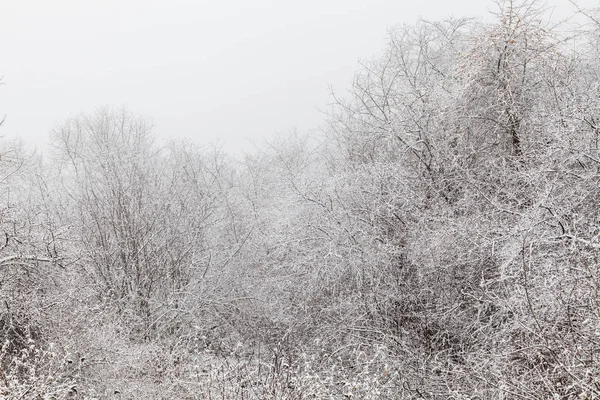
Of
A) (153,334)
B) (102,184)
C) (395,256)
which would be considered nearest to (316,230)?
(395,256)

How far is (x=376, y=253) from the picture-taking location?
478 inches

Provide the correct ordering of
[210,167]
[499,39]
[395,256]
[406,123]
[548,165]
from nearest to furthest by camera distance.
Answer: [548,165]
[499,39]
[395,256]
[406,123]
[210,167]

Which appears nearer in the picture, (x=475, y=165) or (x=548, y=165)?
(x=548, y=165)

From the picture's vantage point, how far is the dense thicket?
24.8 feet

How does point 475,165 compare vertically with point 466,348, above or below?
above

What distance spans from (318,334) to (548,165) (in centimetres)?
642

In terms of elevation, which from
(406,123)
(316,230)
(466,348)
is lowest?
(466,348)

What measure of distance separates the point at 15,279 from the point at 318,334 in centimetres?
661

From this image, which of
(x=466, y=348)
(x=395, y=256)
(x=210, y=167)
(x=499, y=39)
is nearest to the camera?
(x=466, y=348)

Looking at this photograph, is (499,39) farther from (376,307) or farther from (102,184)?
(102,184)

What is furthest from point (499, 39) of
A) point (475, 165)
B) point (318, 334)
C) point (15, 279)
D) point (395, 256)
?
point (15, 279)

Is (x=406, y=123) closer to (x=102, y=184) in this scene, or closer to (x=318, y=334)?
(x=318, y=334)

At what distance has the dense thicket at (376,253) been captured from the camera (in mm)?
7555

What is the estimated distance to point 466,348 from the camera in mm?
9797
